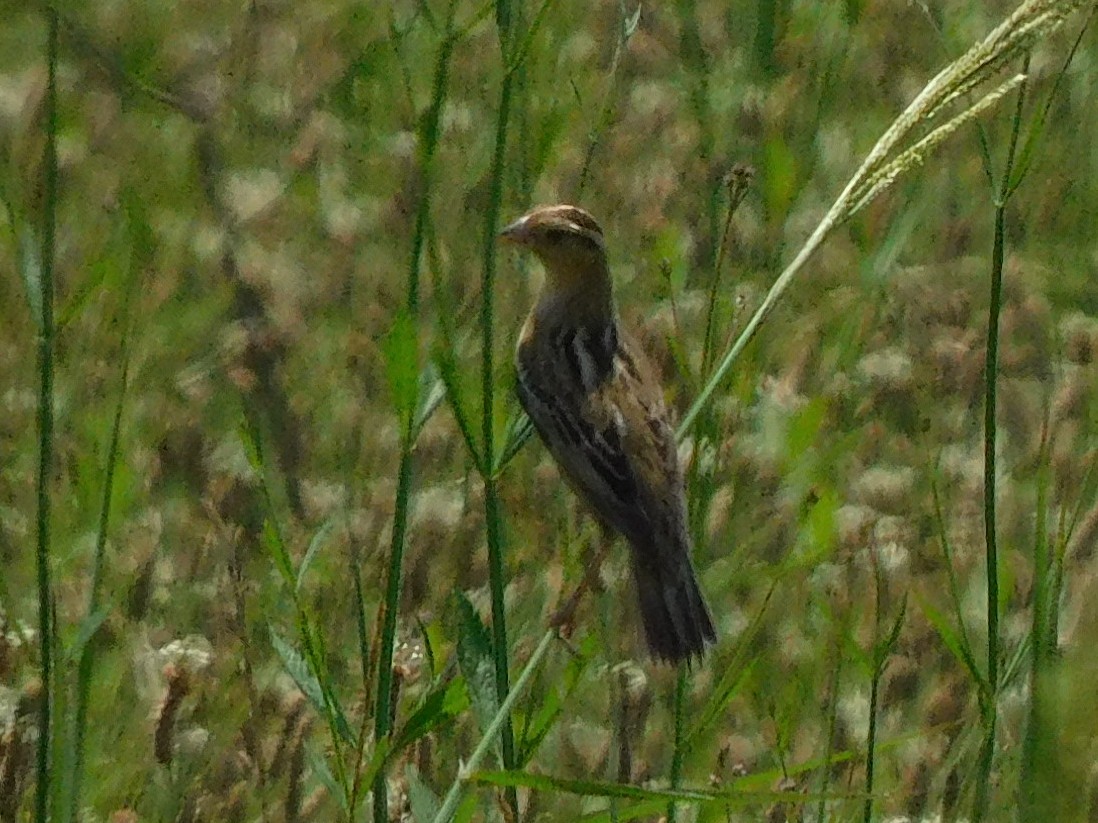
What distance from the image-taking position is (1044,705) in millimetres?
1172

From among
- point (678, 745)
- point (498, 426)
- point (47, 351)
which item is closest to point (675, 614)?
point (678, 745)

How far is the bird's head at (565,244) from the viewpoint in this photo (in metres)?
3.57

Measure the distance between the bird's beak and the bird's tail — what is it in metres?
0.79

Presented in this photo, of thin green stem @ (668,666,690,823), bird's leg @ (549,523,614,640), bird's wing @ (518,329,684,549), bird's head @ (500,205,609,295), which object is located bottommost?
thin green stem @ (668,666,690,823)

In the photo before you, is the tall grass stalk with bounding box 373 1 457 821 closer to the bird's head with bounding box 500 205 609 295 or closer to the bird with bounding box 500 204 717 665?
the bird with bounding box 500 204 717 665

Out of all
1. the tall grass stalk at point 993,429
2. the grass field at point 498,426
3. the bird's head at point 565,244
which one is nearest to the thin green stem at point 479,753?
the grass field at point 498,426

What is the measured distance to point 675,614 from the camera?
116 inches

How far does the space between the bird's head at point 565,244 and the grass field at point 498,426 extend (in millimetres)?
139

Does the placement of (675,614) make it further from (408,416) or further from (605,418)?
(408,416)

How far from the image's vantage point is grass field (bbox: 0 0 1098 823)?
1937 millimetres

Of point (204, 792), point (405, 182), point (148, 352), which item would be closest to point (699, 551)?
point (148, 352)

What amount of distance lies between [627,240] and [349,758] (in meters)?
3.31

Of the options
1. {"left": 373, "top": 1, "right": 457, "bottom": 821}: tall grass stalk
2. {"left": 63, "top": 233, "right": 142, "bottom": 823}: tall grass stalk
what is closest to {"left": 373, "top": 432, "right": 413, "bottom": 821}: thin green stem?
{"left": 373, "top": 1, "right": 457, "bottom": 821}: tall grass stalk

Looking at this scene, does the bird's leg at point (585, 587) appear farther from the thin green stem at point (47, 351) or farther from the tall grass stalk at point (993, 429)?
the thin green stem at point (47, 351)
